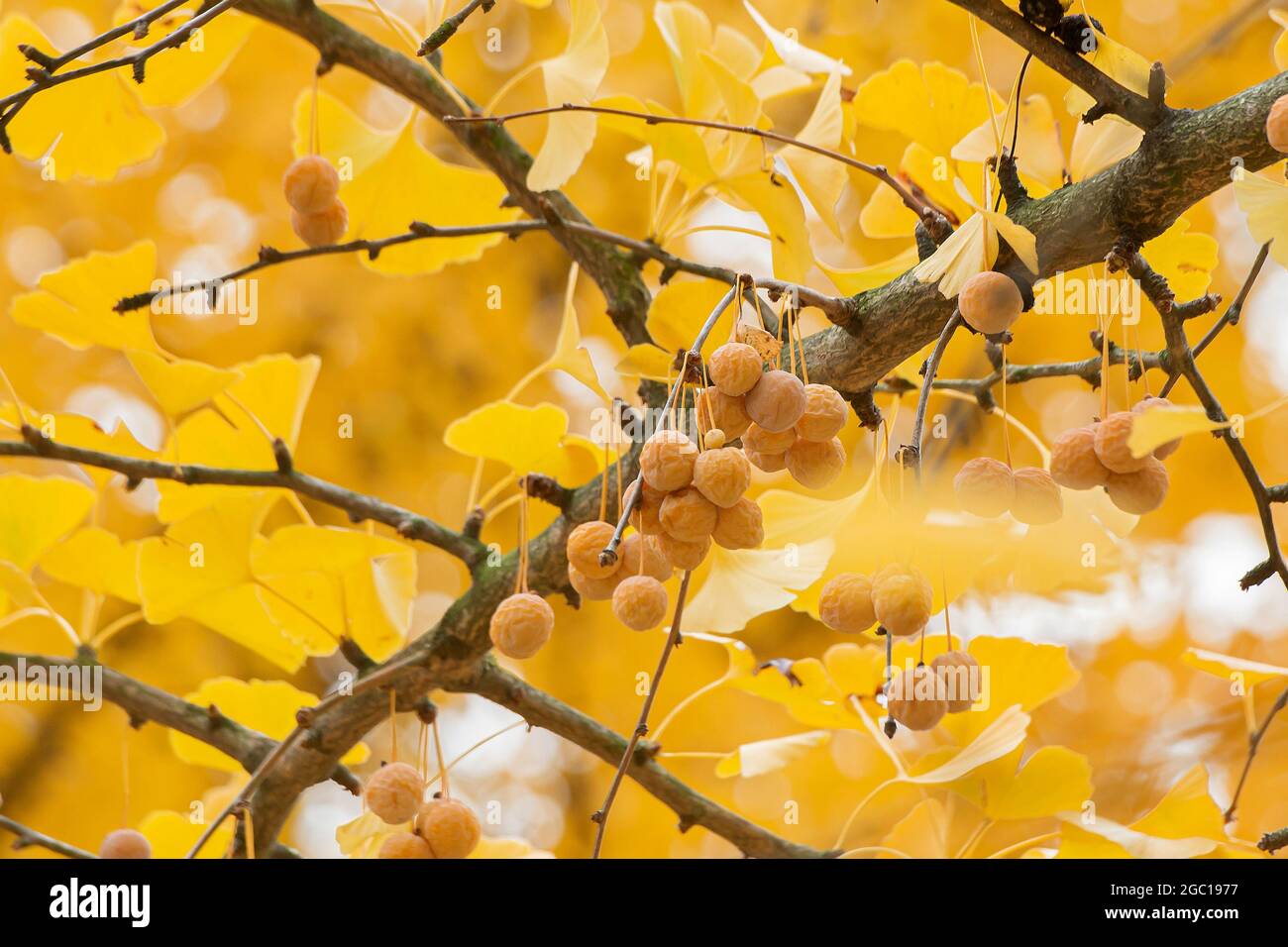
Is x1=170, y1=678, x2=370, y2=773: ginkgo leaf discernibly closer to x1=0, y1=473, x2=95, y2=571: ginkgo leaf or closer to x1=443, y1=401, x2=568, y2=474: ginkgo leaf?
x1=0, y1=473, x2=95, y2=571: ginkgo leaf

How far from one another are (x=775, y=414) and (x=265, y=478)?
0.43m

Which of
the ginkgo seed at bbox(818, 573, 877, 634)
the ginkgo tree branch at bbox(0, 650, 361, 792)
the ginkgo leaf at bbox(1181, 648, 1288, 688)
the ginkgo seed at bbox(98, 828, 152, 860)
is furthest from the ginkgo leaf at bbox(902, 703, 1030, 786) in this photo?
the ginkgo seed at bbox(98, 828, 152, 860)

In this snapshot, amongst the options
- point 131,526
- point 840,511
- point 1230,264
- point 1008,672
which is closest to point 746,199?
point 840,511

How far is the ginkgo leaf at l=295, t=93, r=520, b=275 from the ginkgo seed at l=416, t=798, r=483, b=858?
394 mm

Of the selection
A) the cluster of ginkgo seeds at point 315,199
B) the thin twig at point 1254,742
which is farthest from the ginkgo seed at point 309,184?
the thin twig at point 1254,742

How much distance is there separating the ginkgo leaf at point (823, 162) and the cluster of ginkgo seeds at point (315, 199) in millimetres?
280

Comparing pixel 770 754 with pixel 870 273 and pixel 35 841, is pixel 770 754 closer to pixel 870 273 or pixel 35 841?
pixel 870 273

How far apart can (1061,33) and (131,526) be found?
1.81m

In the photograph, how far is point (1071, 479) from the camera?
44cm

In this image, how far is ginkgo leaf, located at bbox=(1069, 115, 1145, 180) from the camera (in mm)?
564

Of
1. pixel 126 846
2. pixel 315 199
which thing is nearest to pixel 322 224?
pixel 315 199

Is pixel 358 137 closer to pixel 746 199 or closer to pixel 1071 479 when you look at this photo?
pixel 746 199

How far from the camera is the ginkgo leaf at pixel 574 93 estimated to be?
561 mm
